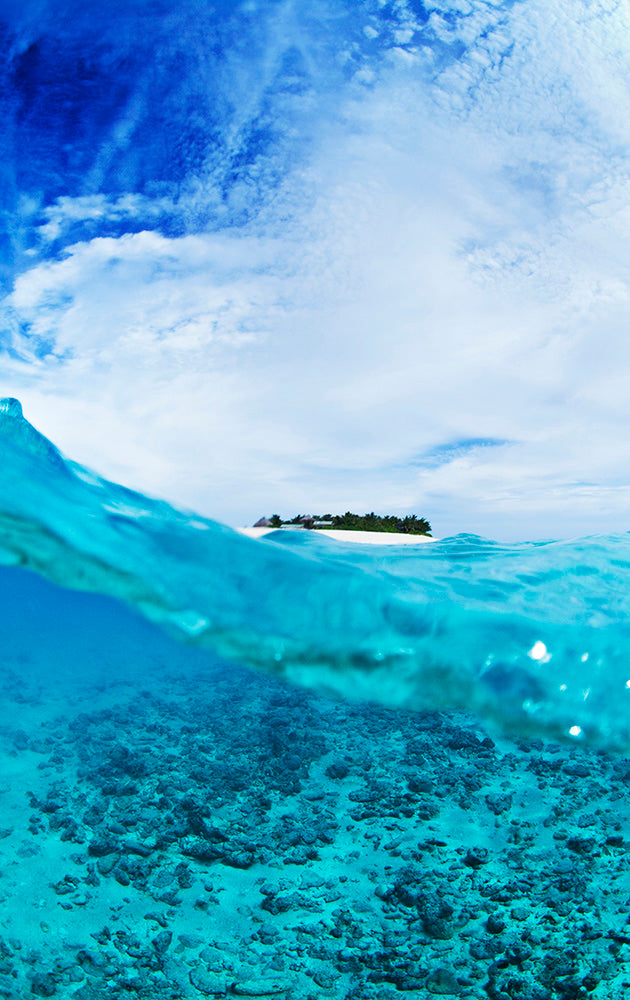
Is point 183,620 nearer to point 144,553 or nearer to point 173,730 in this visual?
point 144,553

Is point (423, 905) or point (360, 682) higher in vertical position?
point (360, 682)

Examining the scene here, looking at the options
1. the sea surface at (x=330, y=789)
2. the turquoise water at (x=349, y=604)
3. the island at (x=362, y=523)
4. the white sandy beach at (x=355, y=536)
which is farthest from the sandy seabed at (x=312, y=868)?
the island at (x=362, y=523)

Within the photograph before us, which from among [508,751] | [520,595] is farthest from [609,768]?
[520,595]

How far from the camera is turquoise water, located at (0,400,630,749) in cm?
623

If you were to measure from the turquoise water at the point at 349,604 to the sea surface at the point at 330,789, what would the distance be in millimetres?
31

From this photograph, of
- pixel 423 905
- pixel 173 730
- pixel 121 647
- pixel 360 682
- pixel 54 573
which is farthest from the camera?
pixel 121 647

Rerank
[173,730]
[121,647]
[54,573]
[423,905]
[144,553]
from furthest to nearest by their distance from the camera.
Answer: [121,647], [173,730], [54,573], [144,553], [423,905]

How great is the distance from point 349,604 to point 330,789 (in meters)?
2.44

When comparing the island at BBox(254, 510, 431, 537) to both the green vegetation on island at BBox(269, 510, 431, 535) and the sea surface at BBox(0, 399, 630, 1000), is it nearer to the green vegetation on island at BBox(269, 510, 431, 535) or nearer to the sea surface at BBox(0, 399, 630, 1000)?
the green vegetation on island at BBox(269, 510, 431, 535)

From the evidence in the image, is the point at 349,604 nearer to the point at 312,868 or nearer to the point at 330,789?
the point at 330,789

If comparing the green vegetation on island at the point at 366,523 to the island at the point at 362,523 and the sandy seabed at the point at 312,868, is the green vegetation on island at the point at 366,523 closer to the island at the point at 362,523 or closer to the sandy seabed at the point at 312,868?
the island at the point at 362,523

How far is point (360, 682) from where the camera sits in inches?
274

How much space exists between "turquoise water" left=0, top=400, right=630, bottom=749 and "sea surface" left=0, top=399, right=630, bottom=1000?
31mm

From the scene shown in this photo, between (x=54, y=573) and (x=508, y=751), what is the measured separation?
284 inches
